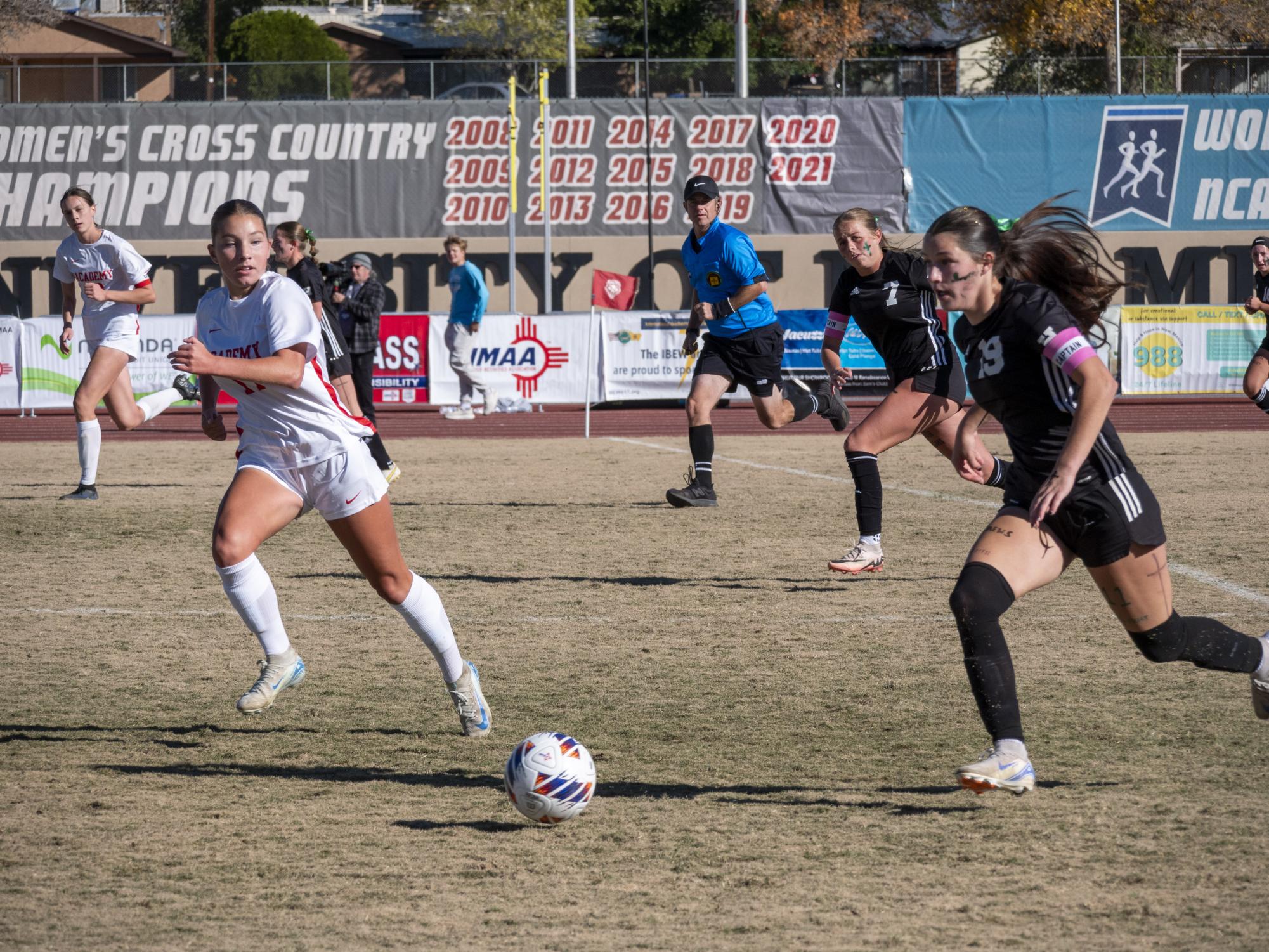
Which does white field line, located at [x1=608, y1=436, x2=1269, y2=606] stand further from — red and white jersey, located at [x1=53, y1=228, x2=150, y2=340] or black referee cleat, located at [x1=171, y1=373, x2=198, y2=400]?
red and white jersey, located at [x1=53, y1=228, x2=150, y2=340]

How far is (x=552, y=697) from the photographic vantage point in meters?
6.40

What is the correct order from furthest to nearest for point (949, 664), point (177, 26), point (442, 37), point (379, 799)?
A: point (177, 26) → point (442, 37) → point (949, 664) → point (379, 799)

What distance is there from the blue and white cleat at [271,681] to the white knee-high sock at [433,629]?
2.23 ft

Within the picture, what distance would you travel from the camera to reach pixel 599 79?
115 feet

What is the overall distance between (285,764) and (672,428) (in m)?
16.2

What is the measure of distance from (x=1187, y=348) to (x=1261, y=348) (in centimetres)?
1046

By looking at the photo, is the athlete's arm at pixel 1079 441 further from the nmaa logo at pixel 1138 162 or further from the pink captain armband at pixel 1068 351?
the nmaa logo at pixel 1138 162

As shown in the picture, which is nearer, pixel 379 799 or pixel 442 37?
pixel 379 799

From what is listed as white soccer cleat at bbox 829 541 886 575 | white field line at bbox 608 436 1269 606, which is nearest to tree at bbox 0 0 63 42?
white field line at bbox 608 436 1269 606

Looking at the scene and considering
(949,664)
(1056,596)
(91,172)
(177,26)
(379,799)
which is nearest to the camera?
(379,799)

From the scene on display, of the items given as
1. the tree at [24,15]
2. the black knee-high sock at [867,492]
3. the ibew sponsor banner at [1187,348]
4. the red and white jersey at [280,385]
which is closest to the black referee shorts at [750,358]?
the black knee-high sock at [867,492]

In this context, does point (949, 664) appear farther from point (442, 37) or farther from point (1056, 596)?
point (442, 37)

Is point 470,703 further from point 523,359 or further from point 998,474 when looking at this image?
point 523,359

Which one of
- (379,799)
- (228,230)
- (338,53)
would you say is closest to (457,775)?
(379,799)
